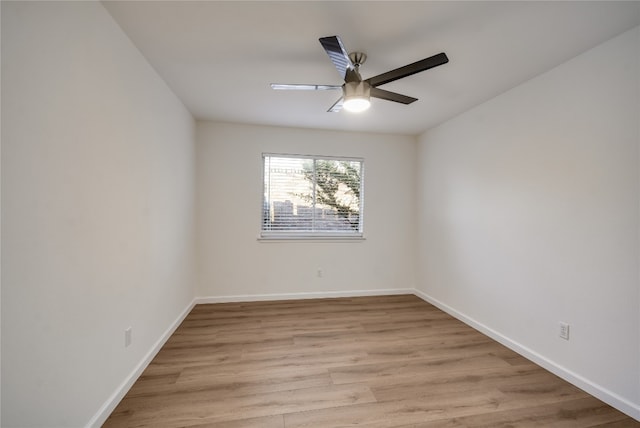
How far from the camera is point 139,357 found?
6.44 feet

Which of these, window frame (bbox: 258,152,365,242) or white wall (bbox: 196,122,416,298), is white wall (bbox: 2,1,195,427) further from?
window frame (bbox: 258,152,365,242)

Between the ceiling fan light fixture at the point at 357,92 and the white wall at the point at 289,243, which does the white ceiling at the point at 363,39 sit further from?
the white wall at the point at 289,243

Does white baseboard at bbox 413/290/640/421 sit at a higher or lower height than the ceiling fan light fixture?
lower

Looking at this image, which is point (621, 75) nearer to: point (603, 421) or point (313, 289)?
point (603, 421)

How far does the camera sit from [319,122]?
11.1 ft

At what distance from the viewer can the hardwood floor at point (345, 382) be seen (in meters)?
1.58

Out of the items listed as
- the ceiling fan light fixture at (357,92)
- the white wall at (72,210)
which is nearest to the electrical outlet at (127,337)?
the white wall at (72,210)

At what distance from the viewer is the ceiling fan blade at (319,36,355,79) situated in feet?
4.66

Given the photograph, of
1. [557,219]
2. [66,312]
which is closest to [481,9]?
[557,219]

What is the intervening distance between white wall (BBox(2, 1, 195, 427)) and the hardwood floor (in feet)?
1.40

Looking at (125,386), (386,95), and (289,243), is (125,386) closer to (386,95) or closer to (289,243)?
(289,243)

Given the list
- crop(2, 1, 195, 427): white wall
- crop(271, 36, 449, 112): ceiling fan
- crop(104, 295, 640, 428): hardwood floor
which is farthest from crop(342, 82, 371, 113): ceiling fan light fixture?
crop(104, 295, 640, 428): hardwood floor

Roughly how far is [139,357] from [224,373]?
637mm

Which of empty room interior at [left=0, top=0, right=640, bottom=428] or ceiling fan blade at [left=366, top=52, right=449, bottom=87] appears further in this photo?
ceiling fan blade at [left=366, top=52, right=449, bottom=87]
